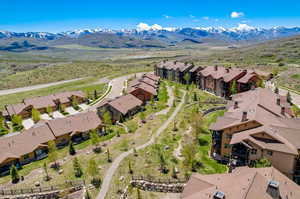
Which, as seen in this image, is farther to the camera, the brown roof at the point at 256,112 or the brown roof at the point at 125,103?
the brown roof at the point at 125,103

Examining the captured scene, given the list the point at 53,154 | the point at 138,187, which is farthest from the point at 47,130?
the point at 138,187

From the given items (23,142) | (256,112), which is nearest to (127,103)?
(23,142)

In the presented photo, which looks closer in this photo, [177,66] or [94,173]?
[94,173]

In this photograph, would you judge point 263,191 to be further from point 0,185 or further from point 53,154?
point 0,185

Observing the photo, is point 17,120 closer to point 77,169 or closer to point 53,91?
point 77,169

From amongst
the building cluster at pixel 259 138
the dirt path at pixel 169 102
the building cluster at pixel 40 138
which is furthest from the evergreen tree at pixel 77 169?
the dirt path at pixel 169 102

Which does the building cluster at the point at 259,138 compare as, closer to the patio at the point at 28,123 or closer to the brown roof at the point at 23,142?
the brown roof at the point at 23,142
